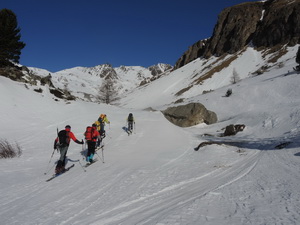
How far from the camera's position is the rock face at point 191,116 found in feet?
82.8

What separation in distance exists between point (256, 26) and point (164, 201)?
10977cm

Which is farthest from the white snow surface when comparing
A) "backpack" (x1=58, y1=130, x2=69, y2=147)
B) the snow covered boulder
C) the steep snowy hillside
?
the steep snowy hillside

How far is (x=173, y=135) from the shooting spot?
53.0 feet

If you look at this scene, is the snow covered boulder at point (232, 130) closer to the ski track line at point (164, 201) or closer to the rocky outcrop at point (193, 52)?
the ski track line at point (164, 201)

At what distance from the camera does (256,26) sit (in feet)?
308

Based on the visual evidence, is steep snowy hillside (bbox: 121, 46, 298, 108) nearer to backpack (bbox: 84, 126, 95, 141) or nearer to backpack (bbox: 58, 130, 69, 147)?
backpack (bbox: 84, 126, 95, 141)

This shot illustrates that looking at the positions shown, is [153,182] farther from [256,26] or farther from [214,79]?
[256,26]

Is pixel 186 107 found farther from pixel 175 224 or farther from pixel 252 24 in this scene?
pixel 252 24

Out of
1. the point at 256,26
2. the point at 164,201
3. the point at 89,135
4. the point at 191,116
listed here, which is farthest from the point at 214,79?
the point at 164,201

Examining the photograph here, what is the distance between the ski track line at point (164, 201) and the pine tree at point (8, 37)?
3058 cm

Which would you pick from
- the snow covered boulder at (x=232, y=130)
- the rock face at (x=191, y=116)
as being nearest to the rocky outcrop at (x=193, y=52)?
the rock face at (x=191, y=116)

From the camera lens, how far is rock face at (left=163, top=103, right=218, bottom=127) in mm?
25228

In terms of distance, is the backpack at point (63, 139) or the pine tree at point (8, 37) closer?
the backpack at point (63, 139)

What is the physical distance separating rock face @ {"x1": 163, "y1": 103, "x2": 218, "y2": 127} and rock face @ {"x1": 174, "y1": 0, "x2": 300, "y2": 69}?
60.9m
